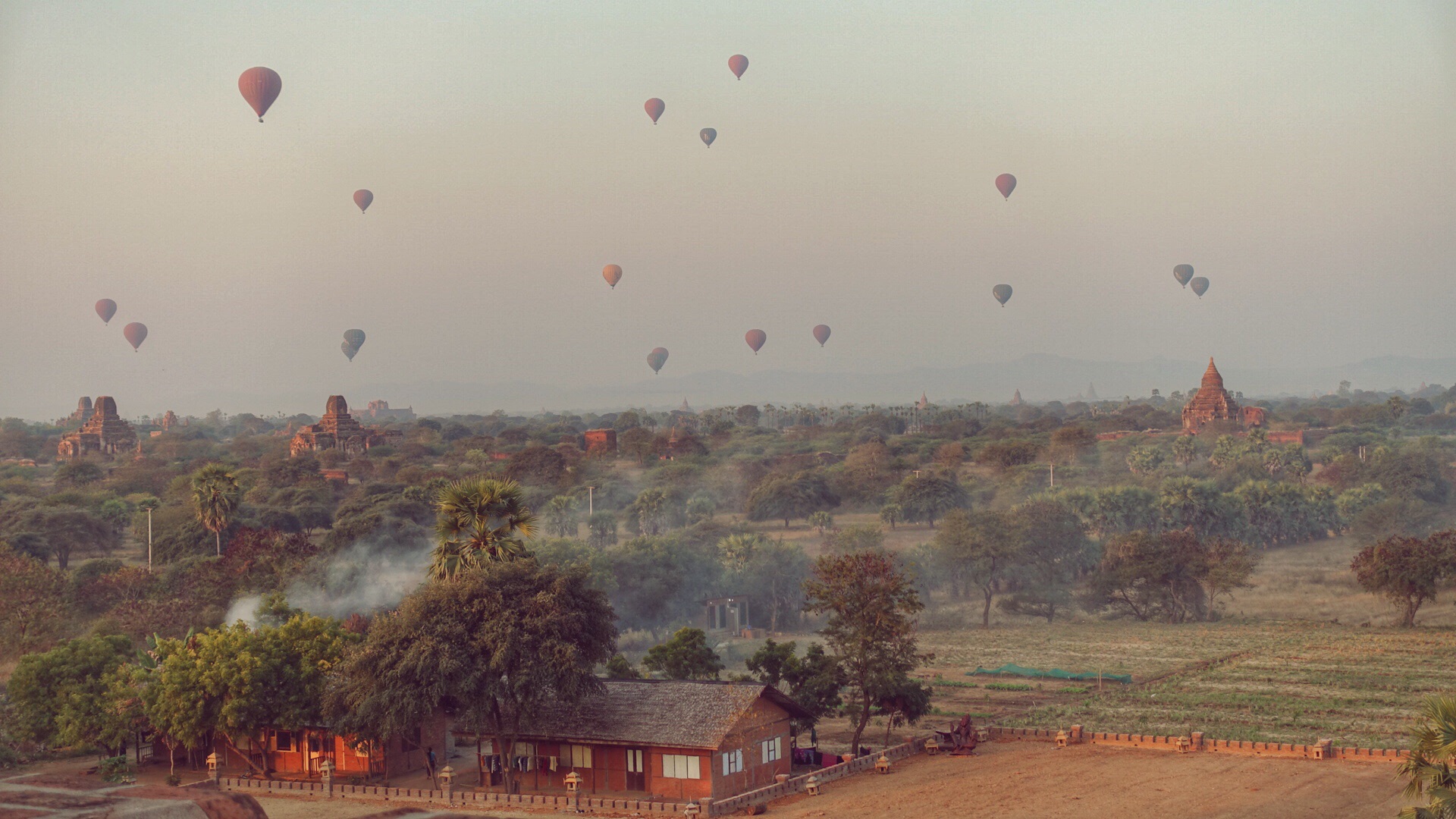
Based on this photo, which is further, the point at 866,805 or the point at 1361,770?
the point at 1361,770

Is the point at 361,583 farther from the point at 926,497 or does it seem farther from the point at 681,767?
the point at 926,497

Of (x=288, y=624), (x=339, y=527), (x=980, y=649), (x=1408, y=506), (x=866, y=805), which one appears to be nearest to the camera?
(x=866, y=805)

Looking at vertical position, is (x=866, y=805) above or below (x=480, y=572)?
below

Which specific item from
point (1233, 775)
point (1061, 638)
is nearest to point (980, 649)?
point (1061, 638)

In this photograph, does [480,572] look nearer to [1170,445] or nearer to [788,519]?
[788,519]

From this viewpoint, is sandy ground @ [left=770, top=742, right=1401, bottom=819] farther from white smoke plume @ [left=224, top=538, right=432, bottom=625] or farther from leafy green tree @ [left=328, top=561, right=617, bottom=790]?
white smoke plume @ [left=224, top=538, right=432, bottom=625]

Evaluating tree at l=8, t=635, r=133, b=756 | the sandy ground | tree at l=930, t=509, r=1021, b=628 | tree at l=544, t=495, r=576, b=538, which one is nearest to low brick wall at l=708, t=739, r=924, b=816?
the sandy ground

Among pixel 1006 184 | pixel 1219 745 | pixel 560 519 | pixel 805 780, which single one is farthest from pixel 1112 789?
pixel 1006 184
